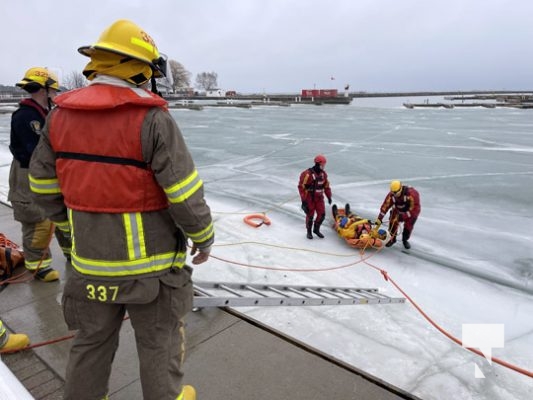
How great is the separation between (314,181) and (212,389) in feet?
11.3

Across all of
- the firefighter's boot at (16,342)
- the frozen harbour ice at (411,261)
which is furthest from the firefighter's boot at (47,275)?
the frozen harbour ice at (411,261)

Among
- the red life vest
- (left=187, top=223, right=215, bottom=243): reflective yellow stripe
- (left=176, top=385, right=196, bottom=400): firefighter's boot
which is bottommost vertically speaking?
(left=176, top=385, right=196, bottom=400): firefighter's boot

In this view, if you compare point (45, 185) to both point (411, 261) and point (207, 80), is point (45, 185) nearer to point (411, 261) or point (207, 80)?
point (411, 261)

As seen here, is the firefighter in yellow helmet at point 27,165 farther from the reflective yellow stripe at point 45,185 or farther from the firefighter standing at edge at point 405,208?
the firefighter standing at edge at point 405,208

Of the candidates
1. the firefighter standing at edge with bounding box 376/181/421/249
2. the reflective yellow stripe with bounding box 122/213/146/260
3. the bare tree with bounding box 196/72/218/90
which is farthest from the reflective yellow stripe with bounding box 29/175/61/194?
the bare tree with bounding box 196/72/218/90

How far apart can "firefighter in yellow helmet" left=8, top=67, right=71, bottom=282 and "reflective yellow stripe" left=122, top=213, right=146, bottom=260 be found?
1.42m

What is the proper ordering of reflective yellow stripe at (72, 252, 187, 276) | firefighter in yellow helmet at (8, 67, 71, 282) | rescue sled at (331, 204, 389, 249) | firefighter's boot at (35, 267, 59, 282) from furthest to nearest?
rescue sled at (331, 204, 389, 249)
firefighter's boot at (35, 267, 59, 282)
firefighter in yellow helmet at (8, 67, 71, 282)
reflective yellow stripe at (72, 252, 187, 276)

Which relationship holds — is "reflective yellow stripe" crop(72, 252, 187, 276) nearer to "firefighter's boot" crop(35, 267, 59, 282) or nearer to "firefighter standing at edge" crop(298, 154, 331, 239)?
"firefighter's boot" crop(35, 267, 59, 282)

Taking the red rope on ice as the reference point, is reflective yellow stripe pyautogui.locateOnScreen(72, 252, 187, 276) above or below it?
above

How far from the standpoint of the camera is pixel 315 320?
2.86 m

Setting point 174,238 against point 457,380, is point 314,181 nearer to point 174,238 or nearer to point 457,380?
point 457,380

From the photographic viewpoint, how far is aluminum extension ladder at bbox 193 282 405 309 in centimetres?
231

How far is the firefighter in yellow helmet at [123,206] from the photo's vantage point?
126 cm

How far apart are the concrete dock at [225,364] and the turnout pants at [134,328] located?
1.79 ft
